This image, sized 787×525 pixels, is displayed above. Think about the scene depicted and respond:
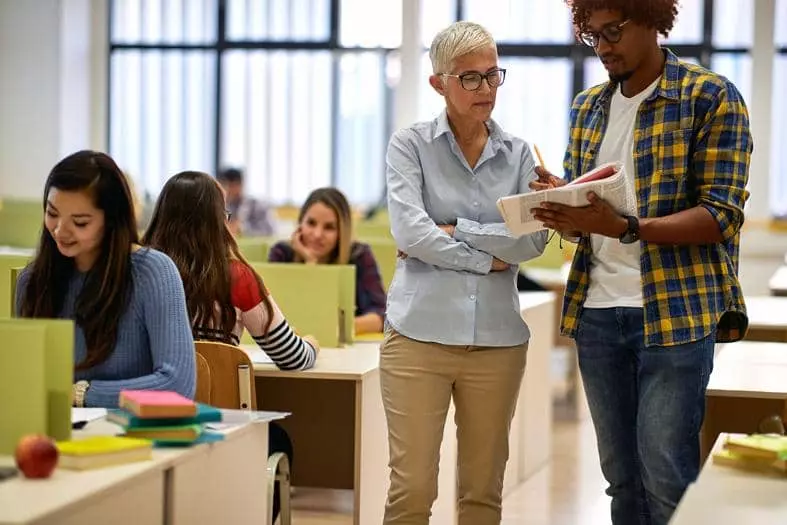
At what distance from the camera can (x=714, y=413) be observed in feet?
11.7

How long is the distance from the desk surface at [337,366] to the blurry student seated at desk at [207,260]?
190mm

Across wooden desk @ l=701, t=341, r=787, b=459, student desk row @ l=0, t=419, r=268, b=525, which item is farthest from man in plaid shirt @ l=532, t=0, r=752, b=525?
student desk row @ l=0, t=419, r=268, b=525

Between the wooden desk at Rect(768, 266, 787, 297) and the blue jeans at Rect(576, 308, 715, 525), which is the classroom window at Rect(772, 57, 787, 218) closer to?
the wooden desk at Rect(768, 266, 787, 297)

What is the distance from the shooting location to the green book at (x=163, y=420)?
2.15m

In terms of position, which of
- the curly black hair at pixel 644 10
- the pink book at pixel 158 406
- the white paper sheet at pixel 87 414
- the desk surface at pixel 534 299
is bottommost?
the desk surface at pixel 534 299

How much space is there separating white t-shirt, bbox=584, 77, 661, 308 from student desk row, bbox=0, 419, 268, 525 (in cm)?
76

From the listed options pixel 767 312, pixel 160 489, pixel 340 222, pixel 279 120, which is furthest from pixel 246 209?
pixel 160 489

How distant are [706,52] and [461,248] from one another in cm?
795

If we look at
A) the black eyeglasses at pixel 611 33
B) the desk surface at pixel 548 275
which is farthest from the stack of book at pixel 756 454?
the desk surface at pixel 548 275

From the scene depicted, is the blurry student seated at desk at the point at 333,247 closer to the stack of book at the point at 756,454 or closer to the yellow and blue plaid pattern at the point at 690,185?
the yellow and blue plaid pattern at the point at 690,185

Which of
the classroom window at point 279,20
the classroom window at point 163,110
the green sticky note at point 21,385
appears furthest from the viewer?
the classroom window at point 163,110

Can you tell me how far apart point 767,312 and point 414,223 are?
2389mm

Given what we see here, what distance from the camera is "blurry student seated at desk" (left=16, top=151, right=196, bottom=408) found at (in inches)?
99.4

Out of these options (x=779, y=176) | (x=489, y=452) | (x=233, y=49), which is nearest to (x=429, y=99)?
(x=233, y=49)
